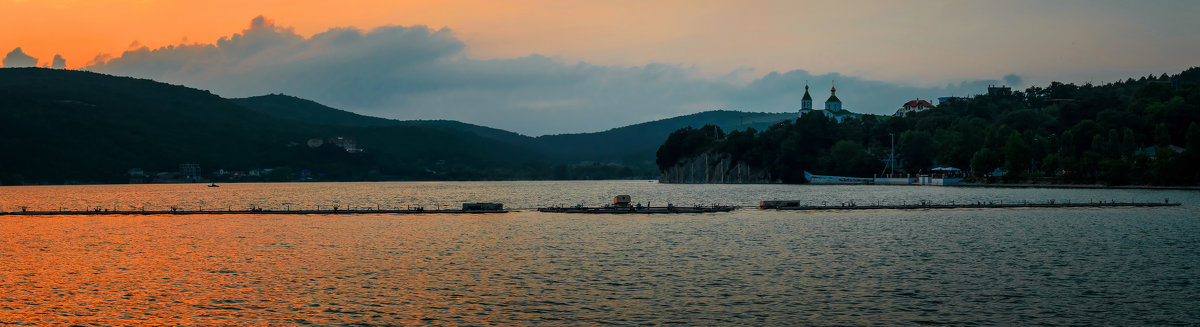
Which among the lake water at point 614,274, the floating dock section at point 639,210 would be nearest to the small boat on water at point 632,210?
the floating dock section at point 639,210

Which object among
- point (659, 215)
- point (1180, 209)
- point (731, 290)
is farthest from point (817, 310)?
point (1180, 209)

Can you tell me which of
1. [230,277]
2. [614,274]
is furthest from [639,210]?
[230,277]

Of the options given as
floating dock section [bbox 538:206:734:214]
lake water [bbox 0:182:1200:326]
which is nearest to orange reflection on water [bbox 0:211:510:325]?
lake water [bbox 0:182:1200:326]

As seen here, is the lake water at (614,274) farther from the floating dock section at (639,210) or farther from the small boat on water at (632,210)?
the small boat on water at (632,210)

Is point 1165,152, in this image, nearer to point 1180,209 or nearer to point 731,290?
point 1180,209

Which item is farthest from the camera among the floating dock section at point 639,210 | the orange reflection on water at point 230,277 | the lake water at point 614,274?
the floating dock section at point 639,210

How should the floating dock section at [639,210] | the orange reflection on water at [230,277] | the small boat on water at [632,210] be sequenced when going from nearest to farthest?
the orange reflection on water at [230,277] → the floating dock section at [639,210] → the small boat on water at [632,210]

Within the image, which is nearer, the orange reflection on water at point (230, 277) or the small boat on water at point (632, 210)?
the orange reflection on water at point (230, 277)

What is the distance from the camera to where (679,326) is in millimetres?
33281

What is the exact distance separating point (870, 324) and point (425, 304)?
18647mm

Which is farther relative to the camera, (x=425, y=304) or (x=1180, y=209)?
(x=1180, y=209)

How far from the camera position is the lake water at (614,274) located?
3603 cm

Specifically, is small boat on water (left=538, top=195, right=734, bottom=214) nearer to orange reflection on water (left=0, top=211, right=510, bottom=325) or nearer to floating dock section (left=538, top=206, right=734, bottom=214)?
floating dock section (left=538, top=206, right=734, bottom=214)

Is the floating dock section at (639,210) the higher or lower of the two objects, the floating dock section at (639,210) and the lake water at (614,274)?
the higher
